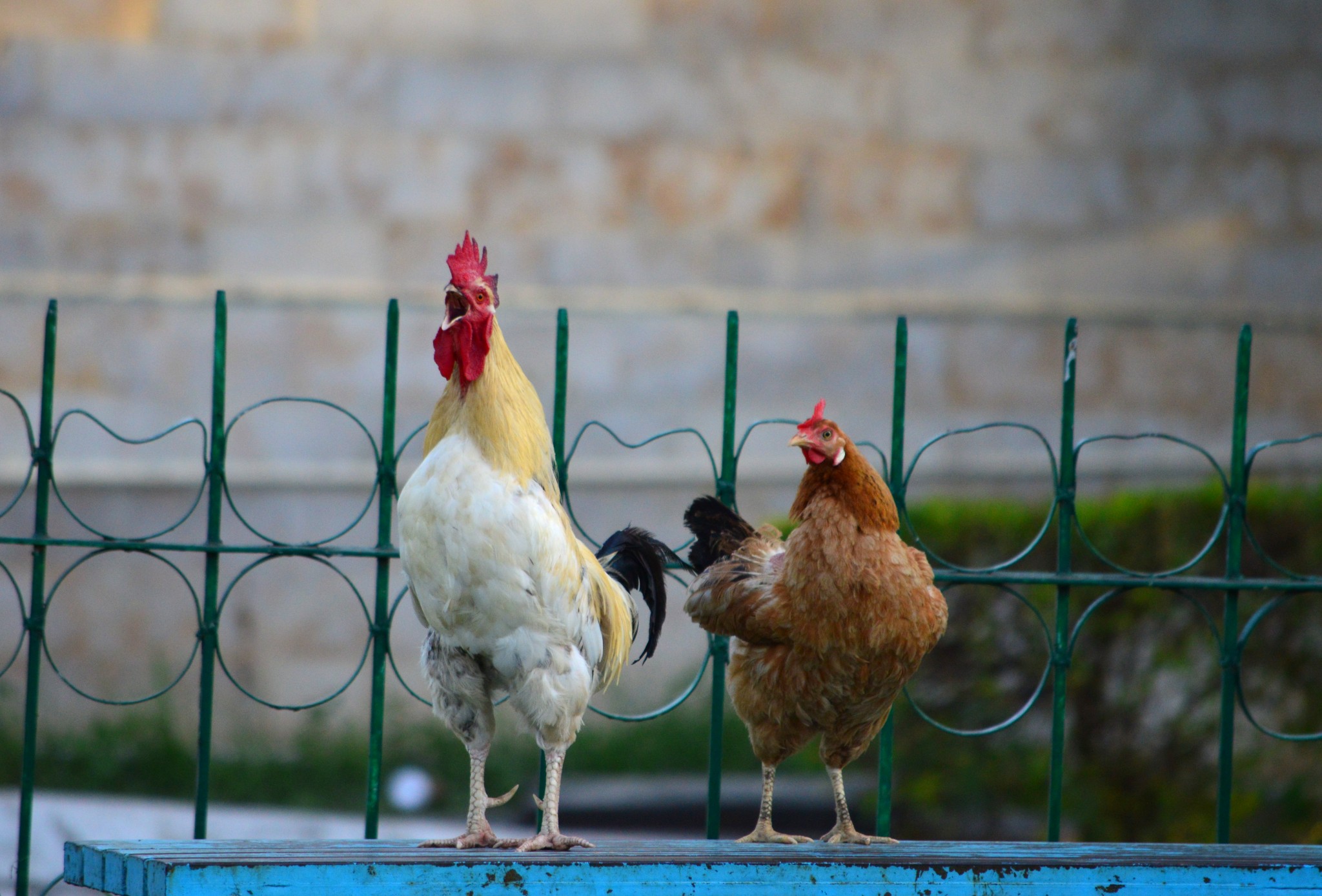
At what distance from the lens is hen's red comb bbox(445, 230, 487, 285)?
3074 millimetres

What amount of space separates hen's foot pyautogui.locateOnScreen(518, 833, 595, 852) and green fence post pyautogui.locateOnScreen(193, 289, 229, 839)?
3.73 feet

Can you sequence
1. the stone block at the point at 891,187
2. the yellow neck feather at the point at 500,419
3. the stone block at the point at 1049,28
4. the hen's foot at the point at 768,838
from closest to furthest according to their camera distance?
the yellow neck feather at the point at 500,419
the hen's foot at the point at 768,838
the stone block at the point at 891,187
the stone block at the point at 1049,28

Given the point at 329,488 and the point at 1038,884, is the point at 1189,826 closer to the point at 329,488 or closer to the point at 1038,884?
the point at 1038,884

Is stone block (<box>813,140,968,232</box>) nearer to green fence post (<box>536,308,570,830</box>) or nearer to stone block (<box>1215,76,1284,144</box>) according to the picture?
stone block (<box>1215,76,1284,144</box>)

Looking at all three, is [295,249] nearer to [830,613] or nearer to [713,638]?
[713,638]

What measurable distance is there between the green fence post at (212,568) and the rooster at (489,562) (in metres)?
0.82

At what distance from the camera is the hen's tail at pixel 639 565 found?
142 inches

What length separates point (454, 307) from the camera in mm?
3096

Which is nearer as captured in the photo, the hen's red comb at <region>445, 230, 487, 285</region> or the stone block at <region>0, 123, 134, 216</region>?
the hen's red comb at <region>445, 230, 487, 285</region>

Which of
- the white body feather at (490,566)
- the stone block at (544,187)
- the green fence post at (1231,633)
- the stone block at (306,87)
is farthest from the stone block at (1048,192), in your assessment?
the white body feather at (490,566)

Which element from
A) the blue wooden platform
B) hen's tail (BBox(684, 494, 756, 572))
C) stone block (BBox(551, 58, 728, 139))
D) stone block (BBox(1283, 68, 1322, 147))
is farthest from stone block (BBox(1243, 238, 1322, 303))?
hen's tail (BBox(684, 494, 756, 572))

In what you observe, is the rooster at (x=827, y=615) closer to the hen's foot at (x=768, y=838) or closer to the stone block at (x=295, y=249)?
the hen's foot at (x=768, y=838)

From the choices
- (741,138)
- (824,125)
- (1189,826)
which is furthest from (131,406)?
(1189,826)

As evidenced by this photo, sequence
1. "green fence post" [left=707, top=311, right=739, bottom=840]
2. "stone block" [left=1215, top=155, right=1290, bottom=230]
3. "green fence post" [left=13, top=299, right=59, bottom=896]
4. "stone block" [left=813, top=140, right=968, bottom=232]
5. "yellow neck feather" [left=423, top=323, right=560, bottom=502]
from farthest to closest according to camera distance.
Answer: "stone block" [left=1215, top=155, right=1290, bottom=230] → "stone block" [left=813, top=140, right=968, bottom=232] → "green fence post" [left=707, top=311, right=739, bottom=840] → "green fence post" [left=13, top=299, right=59, bottom=896] → "yellow neck feather" [left=423, top=323, right=560, bottom=502]
